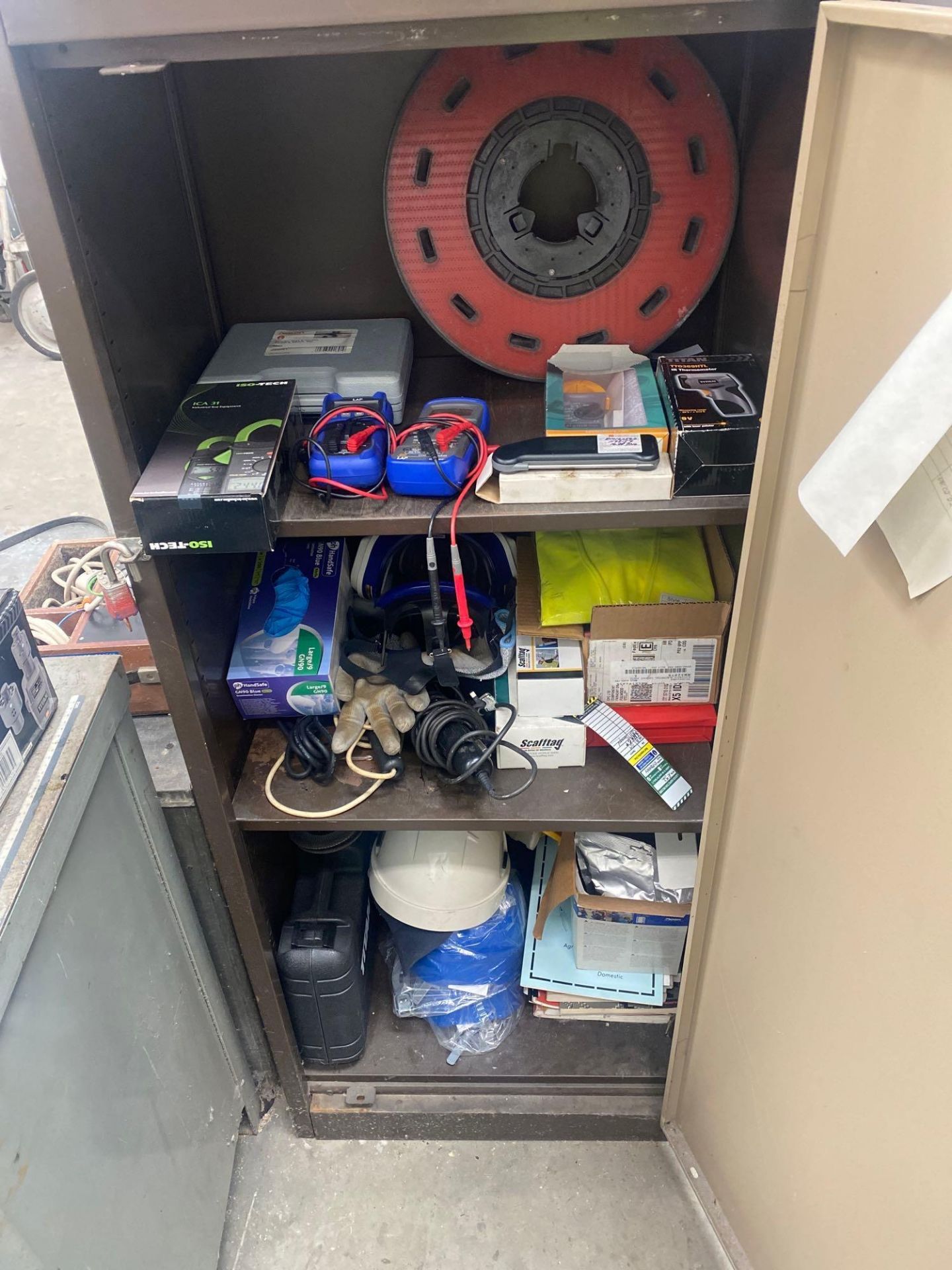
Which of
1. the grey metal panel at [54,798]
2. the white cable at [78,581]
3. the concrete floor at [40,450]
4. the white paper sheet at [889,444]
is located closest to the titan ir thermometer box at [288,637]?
the grey metal panel at [54,798]

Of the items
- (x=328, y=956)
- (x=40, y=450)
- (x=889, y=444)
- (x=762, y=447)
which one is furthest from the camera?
(x=40, y=450)

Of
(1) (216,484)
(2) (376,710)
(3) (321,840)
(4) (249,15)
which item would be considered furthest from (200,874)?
(4) (249,15)

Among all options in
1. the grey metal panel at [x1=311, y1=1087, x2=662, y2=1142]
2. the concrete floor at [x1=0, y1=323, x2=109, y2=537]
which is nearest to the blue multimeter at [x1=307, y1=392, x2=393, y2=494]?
the grey metal panel at [x1=311, y1=1087, x2=662, y2=1142]

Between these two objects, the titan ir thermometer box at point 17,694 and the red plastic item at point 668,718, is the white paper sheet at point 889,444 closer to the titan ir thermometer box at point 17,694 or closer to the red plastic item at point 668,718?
the red plastic item at point 668,718

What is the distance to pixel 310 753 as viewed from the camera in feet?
3.53

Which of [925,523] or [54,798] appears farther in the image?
[54,798]

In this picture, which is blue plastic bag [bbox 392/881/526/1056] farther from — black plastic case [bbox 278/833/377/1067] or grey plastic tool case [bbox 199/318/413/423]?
grey plastic tool case [bbox 199/318/413/423]

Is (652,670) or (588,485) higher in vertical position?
(588,485)

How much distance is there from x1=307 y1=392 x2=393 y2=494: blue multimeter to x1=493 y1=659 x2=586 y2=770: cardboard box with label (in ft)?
1.08

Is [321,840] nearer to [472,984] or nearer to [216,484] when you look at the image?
[472,984]

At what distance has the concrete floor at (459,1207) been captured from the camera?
1.24 metres

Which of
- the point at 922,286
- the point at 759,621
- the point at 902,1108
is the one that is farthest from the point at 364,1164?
the point at 922,286

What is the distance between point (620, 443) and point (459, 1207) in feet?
3.66

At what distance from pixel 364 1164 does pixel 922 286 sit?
4.46 ft
